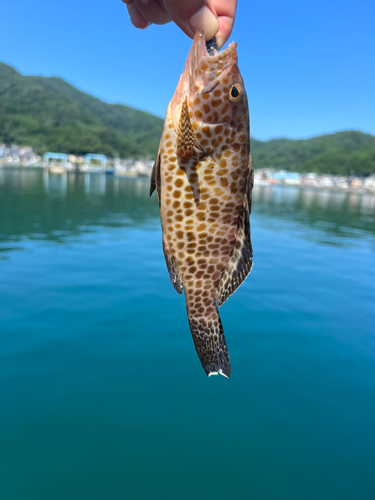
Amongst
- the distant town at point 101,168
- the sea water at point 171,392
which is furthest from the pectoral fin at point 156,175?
the distant town at point 101,168

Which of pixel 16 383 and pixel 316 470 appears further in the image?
pixel 16 383

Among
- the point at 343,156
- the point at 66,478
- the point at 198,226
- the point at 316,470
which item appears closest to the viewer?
the point at 198,226

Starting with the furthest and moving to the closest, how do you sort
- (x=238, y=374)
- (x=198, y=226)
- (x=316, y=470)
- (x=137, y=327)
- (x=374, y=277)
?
(x=374, y=277) → (x=137, y=327) → (x=238, y=374) → (x=316, y=470) → (x=198, y=226)

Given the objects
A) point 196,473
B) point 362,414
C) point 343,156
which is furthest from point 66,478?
point 343,156

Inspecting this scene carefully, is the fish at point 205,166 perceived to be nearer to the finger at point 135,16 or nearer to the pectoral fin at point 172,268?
Answer: the pectoral fin at point 172,268

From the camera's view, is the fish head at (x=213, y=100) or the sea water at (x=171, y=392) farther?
the sea water at (x=171, y=392)

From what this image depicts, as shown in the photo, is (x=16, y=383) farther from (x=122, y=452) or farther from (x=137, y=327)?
(x=137, y=327)

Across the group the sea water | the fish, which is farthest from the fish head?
the sea water
